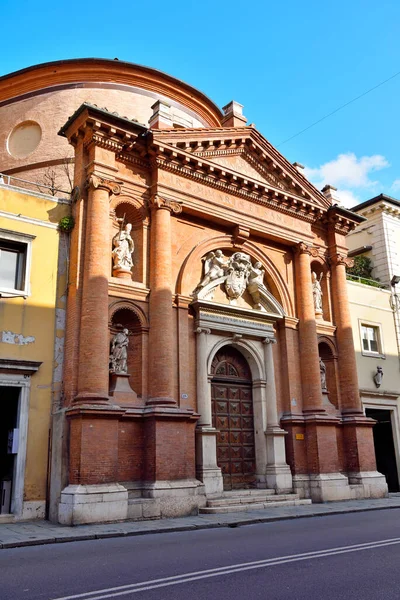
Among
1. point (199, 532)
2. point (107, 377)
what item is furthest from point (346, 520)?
point (107, 377)

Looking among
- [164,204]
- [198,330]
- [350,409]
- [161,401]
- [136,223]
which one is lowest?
[161,401]

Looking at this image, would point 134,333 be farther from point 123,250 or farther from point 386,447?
point 386,447

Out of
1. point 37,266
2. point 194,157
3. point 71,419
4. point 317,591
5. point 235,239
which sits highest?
point 194,157

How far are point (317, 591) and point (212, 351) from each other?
454 inches

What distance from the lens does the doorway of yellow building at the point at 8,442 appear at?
13748 mm

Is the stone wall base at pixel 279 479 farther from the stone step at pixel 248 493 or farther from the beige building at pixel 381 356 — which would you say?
the beige building at pixel 381 356

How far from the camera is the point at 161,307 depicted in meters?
16.0

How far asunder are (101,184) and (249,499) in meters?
9.65

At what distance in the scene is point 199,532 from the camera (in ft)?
39.0

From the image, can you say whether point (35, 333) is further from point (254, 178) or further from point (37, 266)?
point (254, 178)

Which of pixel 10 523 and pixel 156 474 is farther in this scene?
pixel 156 474

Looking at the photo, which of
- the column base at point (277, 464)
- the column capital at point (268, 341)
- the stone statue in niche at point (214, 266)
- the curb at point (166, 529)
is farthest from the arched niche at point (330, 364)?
the curb at point (166, 529)

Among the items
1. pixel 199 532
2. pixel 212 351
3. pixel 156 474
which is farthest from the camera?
pixel 212 351

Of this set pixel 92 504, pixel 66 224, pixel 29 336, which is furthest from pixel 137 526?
pixel 66 224
